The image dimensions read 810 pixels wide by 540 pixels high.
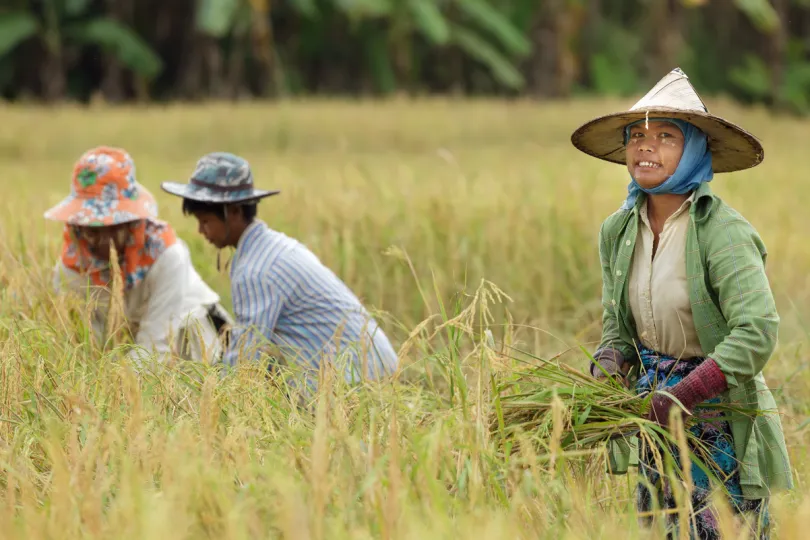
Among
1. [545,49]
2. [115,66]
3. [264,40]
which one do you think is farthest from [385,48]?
[264,40]

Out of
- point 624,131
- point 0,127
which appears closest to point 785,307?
point 624,131

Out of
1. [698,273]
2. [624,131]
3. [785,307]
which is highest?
[624,131]

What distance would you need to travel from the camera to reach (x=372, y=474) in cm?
190

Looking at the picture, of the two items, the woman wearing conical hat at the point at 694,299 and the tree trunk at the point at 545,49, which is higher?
the tree trunk at the point at 545,49

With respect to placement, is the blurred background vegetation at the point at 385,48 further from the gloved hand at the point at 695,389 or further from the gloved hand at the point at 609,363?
the gloved hand at the point at 695,389

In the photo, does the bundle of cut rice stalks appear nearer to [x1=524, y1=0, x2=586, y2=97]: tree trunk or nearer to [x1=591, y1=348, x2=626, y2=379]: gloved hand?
[x1=591, y1=348, x2=626, y2=379]: gloved hand

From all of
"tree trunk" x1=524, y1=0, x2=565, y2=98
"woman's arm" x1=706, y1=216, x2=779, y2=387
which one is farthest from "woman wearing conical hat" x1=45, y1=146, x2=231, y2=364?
"tree trunk" x1=524, y1=0, x2=565, y2=98

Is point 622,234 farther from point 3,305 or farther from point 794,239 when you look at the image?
point 794,239

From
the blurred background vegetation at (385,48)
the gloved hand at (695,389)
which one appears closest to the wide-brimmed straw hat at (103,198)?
the gloved hand at (695,389)

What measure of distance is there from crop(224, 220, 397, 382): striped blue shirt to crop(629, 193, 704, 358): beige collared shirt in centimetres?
98

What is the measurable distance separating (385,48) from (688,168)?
1647 cm

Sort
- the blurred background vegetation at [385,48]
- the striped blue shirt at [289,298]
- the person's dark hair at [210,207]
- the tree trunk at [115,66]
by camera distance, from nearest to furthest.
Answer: the striped blue shirt at [289,298], the person's dark hair at [210,207], the blurred background vegetation at [385,48], the tree trunk at [115,66]

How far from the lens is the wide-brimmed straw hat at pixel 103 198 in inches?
137

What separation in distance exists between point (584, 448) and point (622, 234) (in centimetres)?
48
